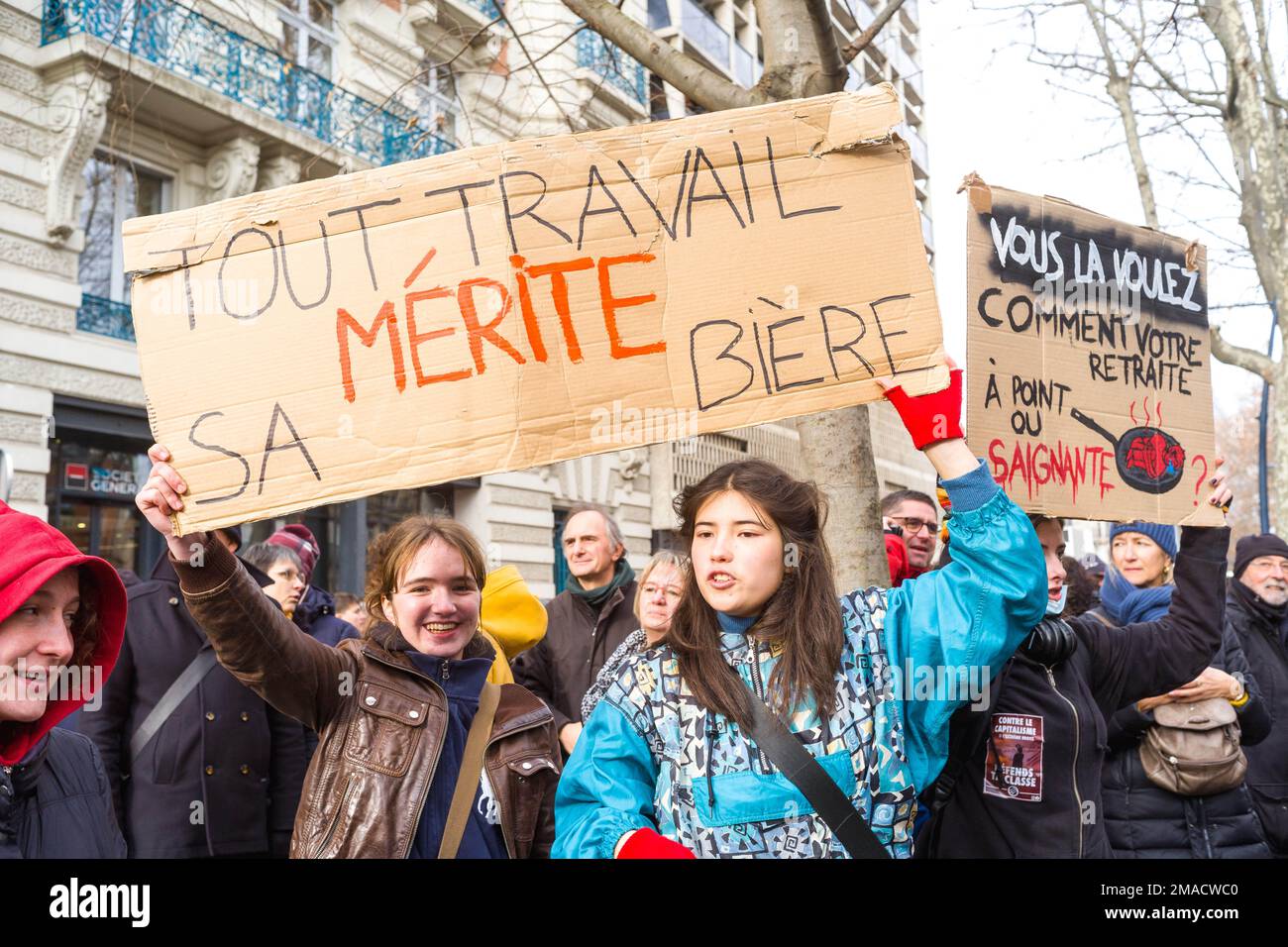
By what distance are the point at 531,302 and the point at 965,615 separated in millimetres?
1142

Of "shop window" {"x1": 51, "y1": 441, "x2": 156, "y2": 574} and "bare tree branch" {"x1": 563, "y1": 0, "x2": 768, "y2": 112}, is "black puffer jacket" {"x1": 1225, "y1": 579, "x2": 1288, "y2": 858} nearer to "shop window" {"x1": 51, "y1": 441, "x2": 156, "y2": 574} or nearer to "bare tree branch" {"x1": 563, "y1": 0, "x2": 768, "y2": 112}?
"bare tree branch" {"x1": 563, "y1": 0, "x2": 768, "y2": 112}

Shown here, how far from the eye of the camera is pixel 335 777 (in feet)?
7.88

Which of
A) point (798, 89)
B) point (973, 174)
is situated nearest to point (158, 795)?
point (973, 174)

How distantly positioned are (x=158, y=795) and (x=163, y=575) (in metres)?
0.71

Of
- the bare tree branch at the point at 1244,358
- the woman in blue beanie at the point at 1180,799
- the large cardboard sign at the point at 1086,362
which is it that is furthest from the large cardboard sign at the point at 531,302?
the bare tree branch at the point at 1244,358

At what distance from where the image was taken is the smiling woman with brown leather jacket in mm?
2314

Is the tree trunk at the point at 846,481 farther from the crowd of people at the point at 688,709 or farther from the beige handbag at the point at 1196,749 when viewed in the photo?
the beige handbag at the point at 1196,749

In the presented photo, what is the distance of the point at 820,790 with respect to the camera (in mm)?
1863

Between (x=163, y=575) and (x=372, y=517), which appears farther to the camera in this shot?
(x=372, y=517)

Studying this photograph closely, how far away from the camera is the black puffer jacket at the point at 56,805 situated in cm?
177

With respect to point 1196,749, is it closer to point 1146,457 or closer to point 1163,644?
point 1163,644

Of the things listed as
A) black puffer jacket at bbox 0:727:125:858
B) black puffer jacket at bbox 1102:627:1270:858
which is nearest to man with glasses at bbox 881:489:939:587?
black puffer jacket at bbox 1102:627:1270:858

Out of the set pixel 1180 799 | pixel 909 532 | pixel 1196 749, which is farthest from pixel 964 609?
pixel 909 532
